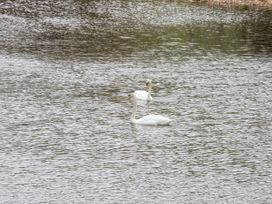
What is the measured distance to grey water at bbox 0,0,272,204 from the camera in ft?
70.9

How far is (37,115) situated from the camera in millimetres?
28797

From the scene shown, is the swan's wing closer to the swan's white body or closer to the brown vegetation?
the swan's white body

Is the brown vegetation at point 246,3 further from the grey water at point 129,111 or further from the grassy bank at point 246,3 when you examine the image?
the grey water at point 129,111

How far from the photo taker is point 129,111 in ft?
98.9

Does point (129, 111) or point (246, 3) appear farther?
point (246, 3)

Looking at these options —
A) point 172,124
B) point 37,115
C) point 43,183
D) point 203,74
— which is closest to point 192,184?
point 43,183

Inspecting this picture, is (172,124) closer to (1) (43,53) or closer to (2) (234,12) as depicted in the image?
(1) (43,53)

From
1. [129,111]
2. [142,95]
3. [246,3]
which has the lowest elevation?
[246,3]

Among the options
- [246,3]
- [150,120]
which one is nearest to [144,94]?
[150,120]

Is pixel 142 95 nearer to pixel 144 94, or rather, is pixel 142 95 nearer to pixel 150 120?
pixel 144 94

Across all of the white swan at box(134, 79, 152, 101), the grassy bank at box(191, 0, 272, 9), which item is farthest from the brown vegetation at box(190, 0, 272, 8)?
the white swan at box(134, 79, 152, 101)

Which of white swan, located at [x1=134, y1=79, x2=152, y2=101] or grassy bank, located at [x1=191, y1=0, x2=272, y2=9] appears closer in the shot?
white swan, located at [x1=134, y1=79, x2=152, y2=101]

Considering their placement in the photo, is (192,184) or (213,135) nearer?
(192,184)

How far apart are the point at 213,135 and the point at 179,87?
7539 millimetres
